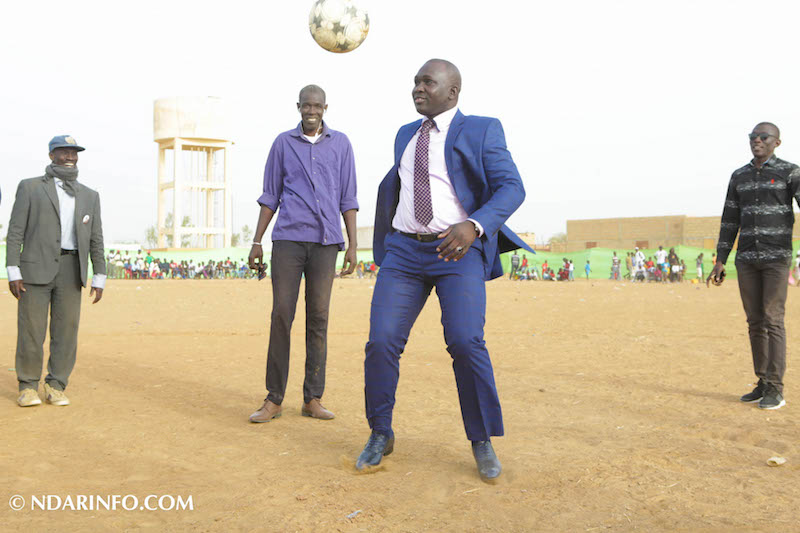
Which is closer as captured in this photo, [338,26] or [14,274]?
[14,274]

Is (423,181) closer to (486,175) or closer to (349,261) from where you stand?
(486,175)

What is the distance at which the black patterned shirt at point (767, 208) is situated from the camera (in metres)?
5.51

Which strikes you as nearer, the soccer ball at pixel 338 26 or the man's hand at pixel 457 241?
the man's hand at pixel 457 241

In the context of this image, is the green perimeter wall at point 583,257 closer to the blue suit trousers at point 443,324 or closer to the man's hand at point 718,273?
the man's hand at point 718,273

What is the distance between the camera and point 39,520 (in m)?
3.00

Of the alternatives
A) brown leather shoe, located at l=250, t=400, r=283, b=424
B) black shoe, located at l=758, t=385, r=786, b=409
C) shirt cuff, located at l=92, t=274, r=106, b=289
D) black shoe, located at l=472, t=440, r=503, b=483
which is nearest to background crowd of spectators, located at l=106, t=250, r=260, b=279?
shirt cuff, located at l=92, t=274, r=106, b=289

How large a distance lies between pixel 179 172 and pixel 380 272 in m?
59.7

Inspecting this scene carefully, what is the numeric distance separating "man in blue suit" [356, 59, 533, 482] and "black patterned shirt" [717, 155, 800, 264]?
2729mm

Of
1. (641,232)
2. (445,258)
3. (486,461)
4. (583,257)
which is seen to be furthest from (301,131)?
(641,232)

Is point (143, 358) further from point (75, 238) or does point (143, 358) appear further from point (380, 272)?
point (380, 272)

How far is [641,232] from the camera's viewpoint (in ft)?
190

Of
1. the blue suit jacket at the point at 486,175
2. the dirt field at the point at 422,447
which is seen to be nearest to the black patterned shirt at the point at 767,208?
the dirt field at the point at 422,447

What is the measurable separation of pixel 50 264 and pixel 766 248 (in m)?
5.36

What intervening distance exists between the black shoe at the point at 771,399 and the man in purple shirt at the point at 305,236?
10.0ft
